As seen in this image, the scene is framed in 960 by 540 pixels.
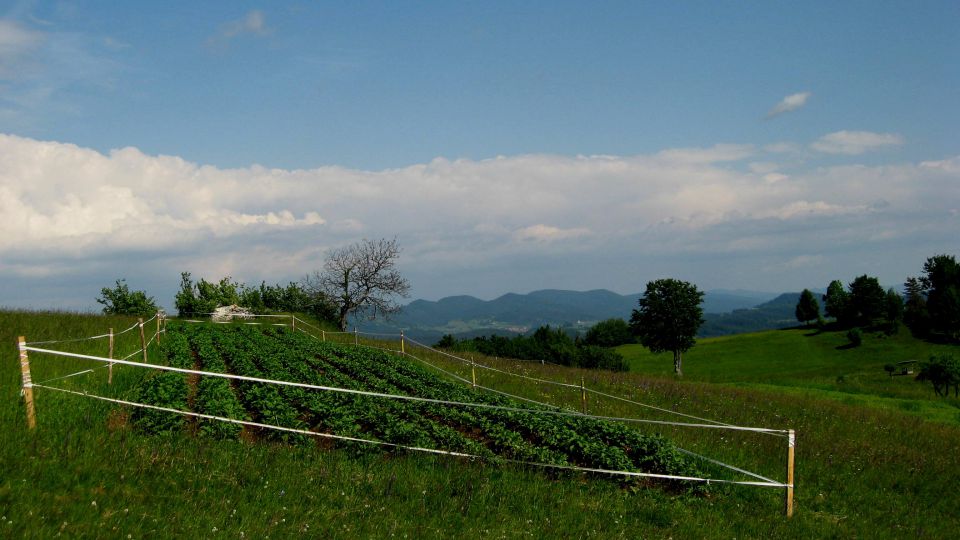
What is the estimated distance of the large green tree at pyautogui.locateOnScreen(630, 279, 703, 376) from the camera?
7912 centimetres

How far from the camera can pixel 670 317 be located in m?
79.3

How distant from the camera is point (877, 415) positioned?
30.3 metres

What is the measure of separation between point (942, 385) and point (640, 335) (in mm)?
32638

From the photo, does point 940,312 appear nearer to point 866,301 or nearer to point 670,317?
point 866,301

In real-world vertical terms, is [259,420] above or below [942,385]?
above

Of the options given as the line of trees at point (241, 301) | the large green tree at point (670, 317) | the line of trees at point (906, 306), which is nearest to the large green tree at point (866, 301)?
the line of trees at point (906, 306)

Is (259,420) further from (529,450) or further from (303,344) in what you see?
(303,344)

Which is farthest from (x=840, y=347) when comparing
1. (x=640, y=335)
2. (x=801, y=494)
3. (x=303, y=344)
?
(x=801, y=494)

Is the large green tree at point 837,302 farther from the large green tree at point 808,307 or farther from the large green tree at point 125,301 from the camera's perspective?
the large green tree at point 125,301

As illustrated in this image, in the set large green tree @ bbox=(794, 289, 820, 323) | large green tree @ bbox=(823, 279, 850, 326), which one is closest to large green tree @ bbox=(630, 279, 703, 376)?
large green tree @ bbox=(823, 279, 850, 326)

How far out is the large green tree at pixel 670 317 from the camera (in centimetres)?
7912

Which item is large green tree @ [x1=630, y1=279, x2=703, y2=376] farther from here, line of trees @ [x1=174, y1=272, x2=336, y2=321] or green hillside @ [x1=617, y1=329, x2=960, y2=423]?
line of trees @ [x1=174, y1=272, x2=336, y2=321]

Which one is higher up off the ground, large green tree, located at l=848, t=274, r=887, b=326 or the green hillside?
large green tree, located at l=848, t=274, r=887, b=326

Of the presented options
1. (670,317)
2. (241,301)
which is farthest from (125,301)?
(670,317)
